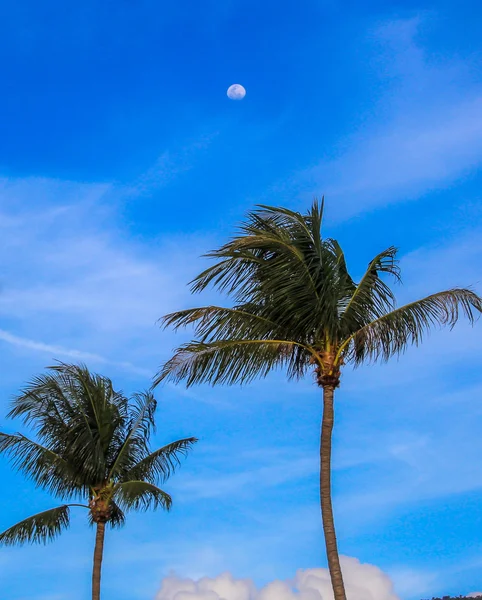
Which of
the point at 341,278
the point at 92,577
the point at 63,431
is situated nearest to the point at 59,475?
the point at 63,431

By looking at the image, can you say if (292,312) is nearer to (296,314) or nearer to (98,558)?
(296,314)

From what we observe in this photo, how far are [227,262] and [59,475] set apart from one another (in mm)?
10917

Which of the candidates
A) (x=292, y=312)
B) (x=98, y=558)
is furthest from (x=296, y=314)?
(x=98, y=558)

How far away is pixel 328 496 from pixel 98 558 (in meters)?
11.3

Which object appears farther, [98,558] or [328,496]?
[98,558]

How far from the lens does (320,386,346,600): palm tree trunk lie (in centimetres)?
1697

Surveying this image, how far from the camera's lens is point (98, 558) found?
26.4 meters

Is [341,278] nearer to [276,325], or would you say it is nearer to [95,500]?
[276,325]

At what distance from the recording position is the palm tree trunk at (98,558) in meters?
26.2

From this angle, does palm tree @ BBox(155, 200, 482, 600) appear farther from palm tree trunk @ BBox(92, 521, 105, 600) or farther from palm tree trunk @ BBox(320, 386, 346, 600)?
palm tree trunk @ BBox(92, 521, 105, 600)

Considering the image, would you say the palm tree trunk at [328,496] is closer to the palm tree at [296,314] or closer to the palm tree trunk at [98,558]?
the palm tree at [296,314]

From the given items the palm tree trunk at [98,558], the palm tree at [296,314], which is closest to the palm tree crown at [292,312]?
the palm tree at [296,314]

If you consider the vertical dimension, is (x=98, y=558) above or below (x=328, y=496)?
above

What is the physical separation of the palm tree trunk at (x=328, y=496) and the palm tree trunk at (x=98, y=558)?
10.5m
